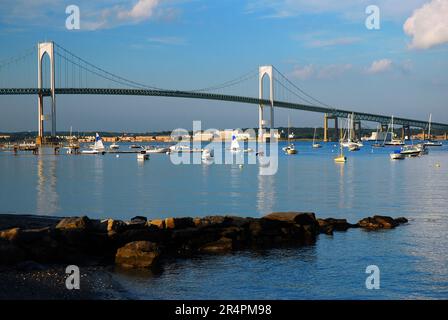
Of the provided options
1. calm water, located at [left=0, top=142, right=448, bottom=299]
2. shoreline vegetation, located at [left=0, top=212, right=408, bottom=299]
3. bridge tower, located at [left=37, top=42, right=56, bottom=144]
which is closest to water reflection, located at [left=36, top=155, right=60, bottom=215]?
calm water, located at [left=0, top=142, right=448, bottom=299]

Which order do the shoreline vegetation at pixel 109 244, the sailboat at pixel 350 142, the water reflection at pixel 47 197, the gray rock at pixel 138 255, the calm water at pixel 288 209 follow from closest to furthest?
the shoreline vegetation at pixel 109 244
the calm water at pixel 288 209
the gray rock at pixel 138 255
the water reflection at pixel 47 197
the sailboat at pixel 350 142

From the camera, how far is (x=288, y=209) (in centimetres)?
2125

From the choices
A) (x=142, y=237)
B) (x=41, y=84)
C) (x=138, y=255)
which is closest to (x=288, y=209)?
(x=142, y=237)

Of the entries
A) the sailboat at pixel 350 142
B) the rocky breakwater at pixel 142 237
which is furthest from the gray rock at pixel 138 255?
the sailboat at pixel 350 142

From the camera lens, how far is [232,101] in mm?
74750

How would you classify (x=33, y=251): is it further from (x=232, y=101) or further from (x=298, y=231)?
(x=232, y=101)

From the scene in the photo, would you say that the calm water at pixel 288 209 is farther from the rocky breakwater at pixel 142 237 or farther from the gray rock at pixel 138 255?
the rocky breakwater at pixel 142 237

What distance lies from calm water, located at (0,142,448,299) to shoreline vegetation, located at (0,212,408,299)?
509 mm

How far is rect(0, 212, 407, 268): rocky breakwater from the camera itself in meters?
11.5

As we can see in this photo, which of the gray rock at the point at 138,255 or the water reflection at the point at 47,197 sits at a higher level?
the gray rock at the point at 138,255

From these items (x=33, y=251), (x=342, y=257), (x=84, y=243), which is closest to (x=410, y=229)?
A: (x=342, y=257)

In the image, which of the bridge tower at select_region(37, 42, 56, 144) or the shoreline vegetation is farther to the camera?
the bridge tower at select_region(37, 42, 56, 144)

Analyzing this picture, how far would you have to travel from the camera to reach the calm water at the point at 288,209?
10.1 m

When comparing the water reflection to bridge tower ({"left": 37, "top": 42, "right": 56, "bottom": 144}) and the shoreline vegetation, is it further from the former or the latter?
bridge tower ({"left": 37, "top": 42, "right": 56, "bottom": 144})
